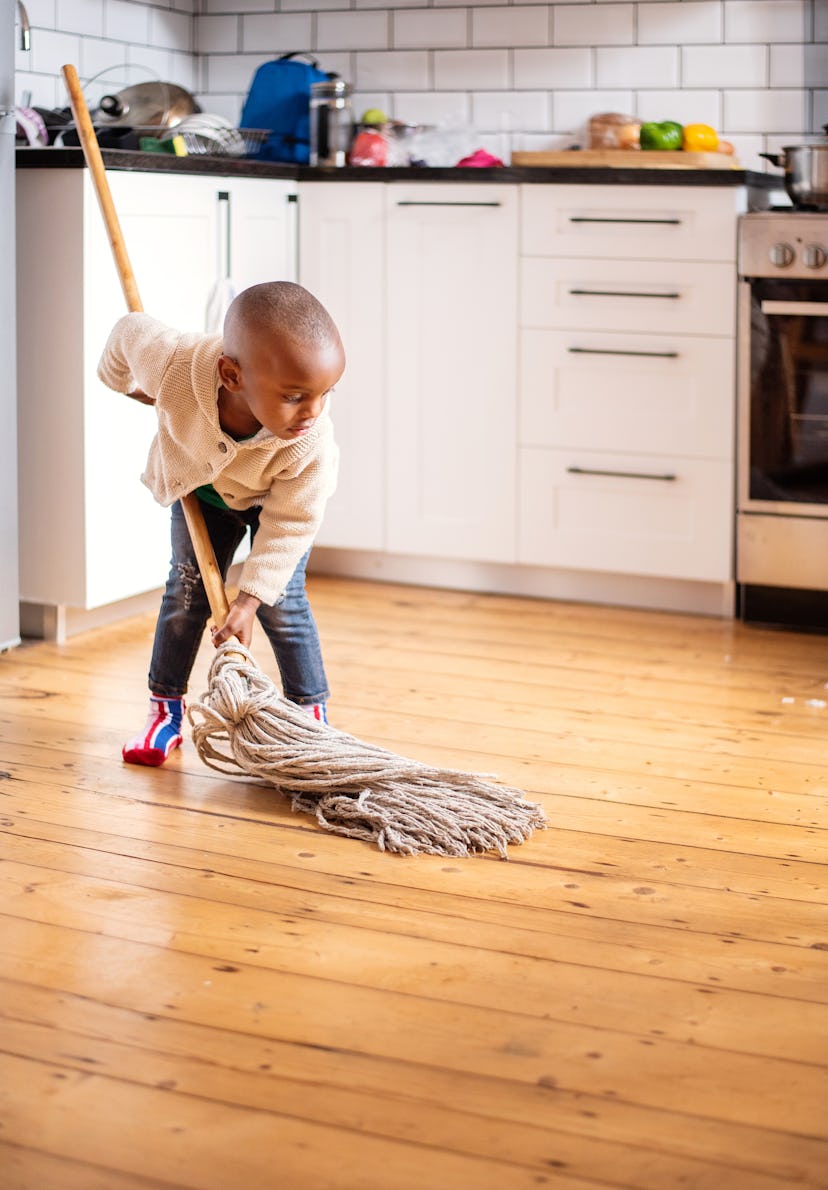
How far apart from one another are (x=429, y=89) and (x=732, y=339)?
1234mm

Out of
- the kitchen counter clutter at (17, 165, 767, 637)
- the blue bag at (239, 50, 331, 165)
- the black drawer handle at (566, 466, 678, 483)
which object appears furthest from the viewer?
the blue bag at (239, 50, 331, 165)

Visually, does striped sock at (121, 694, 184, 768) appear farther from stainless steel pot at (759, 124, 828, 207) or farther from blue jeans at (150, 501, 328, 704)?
stainless steel pot at (759, 124, 828, 207)

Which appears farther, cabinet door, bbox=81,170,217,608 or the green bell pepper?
the green bell pepper

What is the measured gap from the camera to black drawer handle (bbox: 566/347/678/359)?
3.21m

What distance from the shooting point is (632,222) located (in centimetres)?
319

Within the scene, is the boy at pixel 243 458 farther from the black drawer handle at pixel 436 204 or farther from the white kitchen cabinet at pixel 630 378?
the black drawer handle at pixel 436 204

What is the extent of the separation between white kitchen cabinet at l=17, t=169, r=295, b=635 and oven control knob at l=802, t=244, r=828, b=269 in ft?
4.00

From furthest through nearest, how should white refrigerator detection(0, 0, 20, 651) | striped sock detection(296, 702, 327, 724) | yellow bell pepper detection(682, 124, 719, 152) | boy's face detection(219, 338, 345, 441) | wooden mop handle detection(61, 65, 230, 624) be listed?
yellow bell pepper detection(682, 124, 719, 152) → white refrigerator detection(0, 0, 20, 651) → striped sock detection(296, 702, 327, 724) → wooden mop handle detection(61, 65, 230, 624) → boy's face detection(219, 338, 345, 441)

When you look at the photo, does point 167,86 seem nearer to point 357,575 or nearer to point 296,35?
point 296,35

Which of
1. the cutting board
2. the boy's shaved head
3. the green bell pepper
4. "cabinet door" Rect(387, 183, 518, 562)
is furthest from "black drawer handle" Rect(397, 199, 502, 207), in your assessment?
the boy's shaved head

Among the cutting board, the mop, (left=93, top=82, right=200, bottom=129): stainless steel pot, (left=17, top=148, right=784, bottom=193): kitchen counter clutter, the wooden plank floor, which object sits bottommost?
the wooden plank floor

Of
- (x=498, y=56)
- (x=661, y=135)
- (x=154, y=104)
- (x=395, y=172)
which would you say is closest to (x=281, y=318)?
(x=395, y=172)

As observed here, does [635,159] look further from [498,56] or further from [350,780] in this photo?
[350,780]

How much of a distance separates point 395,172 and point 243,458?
1.50m
